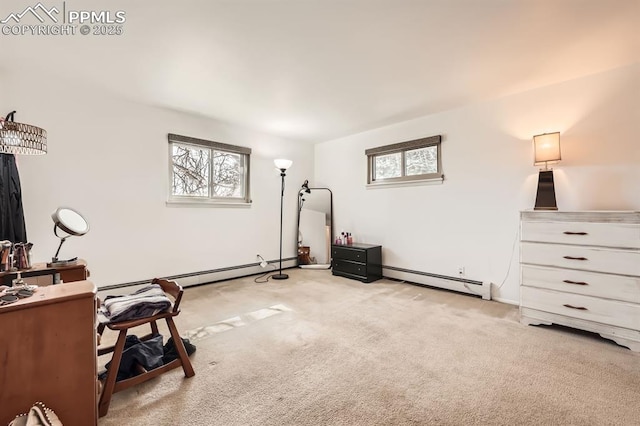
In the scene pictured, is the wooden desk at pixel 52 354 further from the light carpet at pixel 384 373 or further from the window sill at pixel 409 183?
the window sill at pixel 409 183

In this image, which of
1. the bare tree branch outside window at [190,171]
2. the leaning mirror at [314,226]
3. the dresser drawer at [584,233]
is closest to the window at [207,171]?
the bare tree branch outside window at [190,171]

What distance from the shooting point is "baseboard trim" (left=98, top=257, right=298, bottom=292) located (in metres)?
3.44

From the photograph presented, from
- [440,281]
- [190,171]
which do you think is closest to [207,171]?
[190,171]

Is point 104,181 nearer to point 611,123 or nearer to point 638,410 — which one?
point 638,410

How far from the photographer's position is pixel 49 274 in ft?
6.22

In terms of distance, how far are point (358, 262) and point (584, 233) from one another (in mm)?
2609

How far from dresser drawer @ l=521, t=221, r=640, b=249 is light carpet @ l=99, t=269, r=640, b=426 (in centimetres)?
83

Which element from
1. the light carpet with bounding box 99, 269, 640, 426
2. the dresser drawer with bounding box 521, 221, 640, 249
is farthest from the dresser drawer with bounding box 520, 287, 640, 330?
the dresser drawer with bounding box 521, 221, 640, 249

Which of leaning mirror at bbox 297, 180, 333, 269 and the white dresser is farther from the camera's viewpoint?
leaning mirror at bbox 297, 180, 333, 269

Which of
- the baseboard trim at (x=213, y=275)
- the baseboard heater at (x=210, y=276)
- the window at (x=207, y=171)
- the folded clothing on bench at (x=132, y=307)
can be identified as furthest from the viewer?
the window at (x=207, y=171)

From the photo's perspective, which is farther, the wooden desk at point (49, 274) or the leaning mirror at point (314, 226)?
the leaning mirror at point (314, 226)

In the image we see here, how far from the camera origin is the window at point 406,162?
13.1 ft

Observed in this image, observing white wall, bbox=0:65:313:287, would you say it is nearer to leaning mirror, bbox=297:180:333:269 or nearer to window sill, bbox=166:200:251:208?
window sill, bbox=166:200:251:208

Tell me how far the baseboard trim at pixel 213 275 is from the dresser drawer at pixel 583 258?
3682mm
